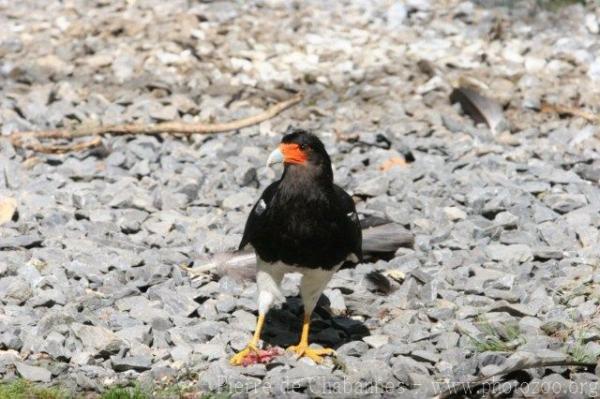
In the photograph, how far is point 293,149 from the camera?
6.29 metres

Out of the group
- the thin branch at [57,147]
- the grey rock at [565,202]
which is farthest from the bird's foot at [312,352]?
the thin branch at [57,147]

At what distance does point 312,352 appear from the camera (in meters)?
6.31

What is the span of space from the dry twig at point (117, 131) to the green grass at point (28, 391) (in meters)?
3.71

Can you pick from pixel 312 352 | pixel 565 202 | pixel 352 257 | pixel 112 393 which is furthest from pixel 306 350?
pixel 565 202

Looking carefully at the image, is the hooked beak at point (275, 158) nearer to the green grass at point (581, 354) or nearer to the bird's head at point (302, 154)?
the bird's head at point (302, 154)

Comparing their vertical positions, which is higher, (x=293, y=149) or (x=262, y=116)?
(x=293, y=149)

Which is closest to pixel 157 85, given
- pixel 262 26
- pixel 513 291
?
pixel 262 26

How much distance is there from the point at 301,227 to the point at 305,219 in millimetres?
50

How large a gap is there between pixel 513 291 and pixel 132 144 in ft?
12.2

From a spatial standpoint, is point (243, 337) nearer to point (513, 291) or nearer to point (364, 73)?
point (513, 291)

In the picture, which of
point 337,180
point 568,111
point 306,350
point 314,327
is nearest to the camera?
point 306,350

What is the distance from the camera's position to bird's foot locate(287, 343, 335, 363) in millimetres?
6278

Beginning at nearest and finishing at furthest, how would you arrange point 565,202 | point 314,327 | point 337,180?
1. point 314,327
2. point 565,202
3. point 337,180

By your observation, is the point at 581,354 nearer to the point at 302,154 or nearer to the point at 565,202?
the point at 302,154
